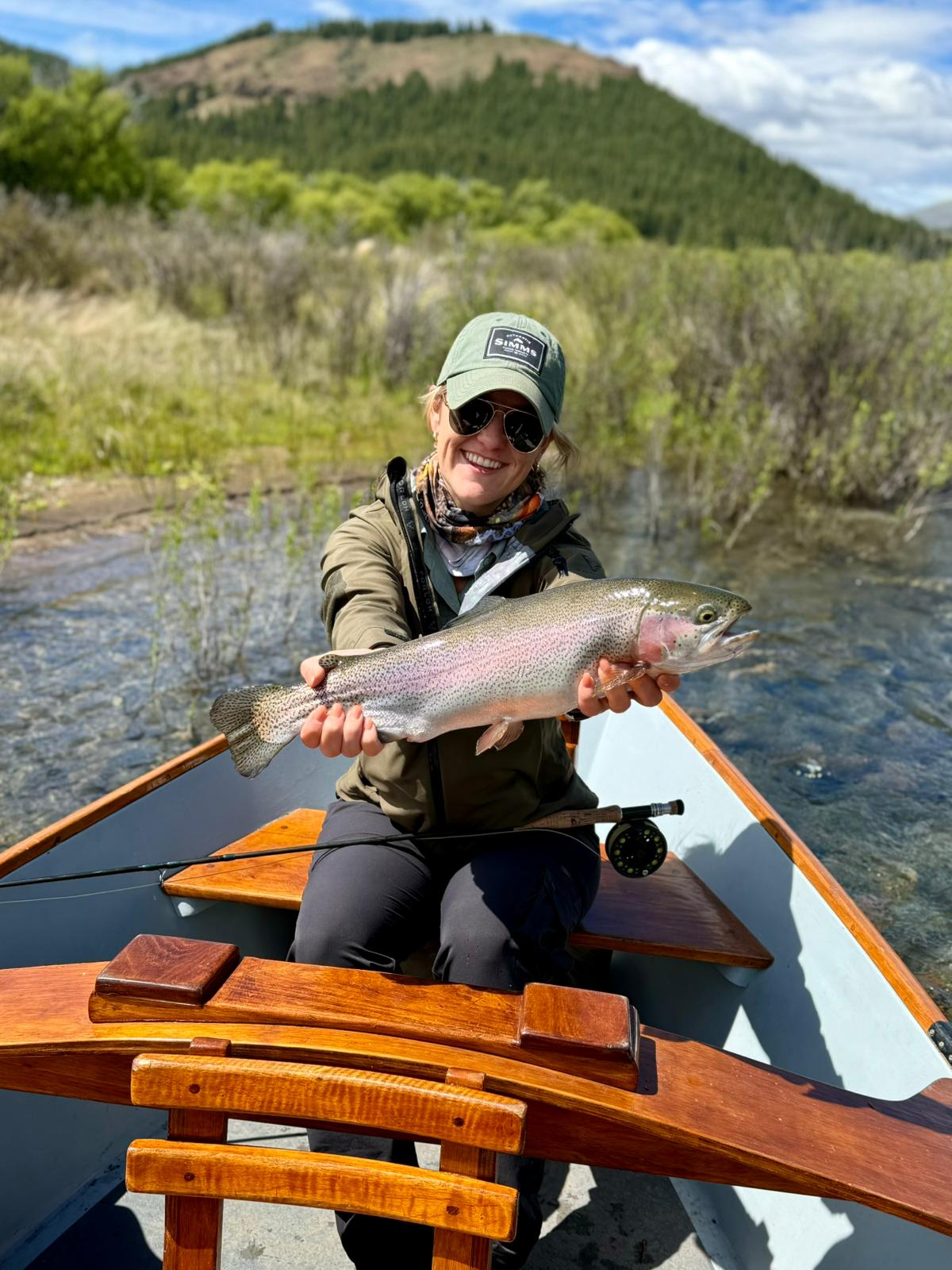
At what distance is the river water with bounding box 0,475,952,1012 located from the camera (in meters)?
5.80

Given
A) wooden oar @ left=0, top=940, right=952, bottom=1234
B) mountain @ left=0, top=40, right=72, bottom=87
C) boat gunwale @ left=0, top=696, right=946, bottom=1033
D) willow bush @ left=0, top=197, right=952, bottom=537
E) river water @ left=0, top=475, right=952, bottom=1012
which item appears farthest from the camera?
mountain @ left=0, top=40, right=72, bottom=87

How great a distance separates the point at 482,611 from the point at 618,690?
39 centimetres

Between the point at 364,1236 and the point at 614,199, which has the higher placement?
the point at 614,199

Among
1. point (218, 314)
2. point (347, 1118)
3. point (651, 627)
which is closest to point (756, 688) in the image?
point (651, 627)

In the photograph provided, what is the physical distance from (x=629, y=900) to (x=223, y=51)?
603 ft

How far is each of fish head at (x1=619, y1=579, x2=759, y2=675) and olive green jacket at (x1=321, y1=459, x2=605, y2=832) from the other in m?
0.34

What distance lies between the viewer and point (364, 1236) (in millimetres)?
2488

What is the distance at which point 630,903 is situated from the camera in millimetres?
3498

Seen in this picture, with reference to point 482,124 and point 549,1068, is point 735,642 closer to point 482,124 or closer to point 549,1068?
point 549,1068

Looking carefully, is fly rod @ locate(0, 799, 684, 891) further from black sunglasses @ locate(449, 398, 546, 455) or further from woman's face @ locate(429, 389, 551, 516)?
black sunglasses @ locate(449, 398, 546, 455)

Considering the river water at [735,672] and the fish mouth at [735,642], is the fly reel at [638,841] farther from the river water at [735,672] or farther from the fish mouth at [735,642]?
the river water at [735,672]

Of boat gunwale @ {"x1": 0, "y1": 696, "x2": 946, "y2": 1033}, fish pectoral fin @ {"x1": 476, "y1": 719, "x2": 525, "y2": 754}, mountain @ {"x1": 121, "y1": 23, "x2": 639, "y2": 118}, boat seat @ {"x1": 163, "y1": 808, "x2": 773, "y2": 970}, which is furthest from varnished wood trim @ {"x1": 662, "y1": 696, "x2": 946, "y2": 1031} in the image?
mountain @ {"x1": 121, "y1": 23, "x2": 639, "y2": 118}

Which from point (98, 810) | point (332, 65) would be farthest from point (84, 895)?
point (332, 65)

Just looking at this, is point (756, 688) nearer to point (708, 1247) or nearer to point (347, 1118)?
point (708, 1247)
